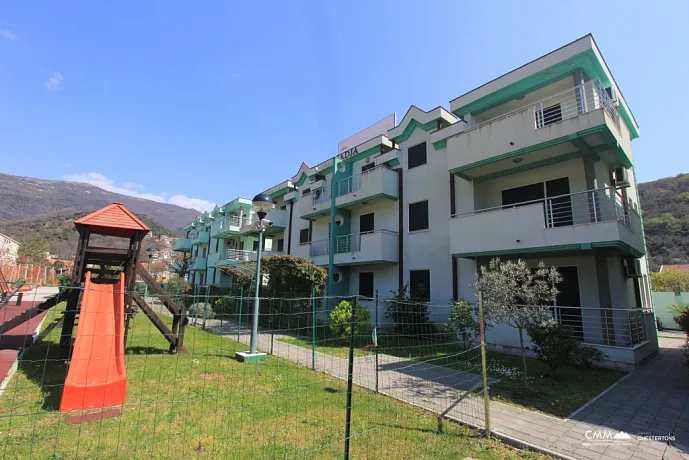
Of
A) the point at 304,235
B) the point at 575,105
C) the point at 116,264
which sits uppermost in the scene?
the point at 575,105

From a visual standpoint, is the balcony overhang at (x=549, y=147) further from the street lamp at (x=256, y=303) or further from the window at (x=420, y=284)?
the street lamp at (x=256, y=303)

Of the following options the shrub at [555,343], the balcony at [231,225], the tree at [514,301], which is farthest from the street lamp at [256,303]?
the balcony at [231,225]

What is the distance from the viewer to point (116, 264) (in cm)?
1026

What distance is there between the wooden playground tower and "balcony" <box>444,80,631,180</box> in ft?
36.3

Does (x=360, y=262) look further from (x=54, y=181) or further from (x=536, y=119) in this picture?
(x=54, y=181)

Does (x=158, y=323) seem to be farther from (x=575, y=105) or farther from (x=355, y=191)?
(x=575, y=105)

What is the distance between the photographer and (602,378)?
830cm

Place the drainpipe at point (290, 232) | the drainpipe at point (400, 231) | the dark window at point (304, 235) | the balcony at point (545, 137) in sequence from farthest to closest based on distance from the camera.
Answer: the drainpipe at point (290, 232)
the dark window at point (304, 235)
the drainpipe at point (400, 231)
the balcony at point (545, 137)

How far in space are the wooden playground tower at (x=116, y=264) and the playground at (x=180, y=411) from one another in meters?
0.07

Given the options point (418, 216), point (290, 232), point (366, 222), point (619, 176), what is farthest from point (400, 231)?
point (290, 232)

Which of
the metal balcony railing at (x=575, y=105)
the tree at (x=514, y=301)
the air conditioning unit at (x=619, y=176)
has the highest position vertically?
the metal balcony railing at (x=575, y=105)

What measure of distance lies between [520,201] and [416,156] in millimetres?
5901

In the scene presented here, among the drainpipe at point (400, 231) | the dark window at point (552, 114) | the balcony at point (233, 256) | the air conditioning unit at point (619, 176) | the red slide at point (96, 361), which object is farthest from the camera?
the balcony at point (233, 256)

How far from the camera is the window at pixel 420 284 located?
14.9 meters
